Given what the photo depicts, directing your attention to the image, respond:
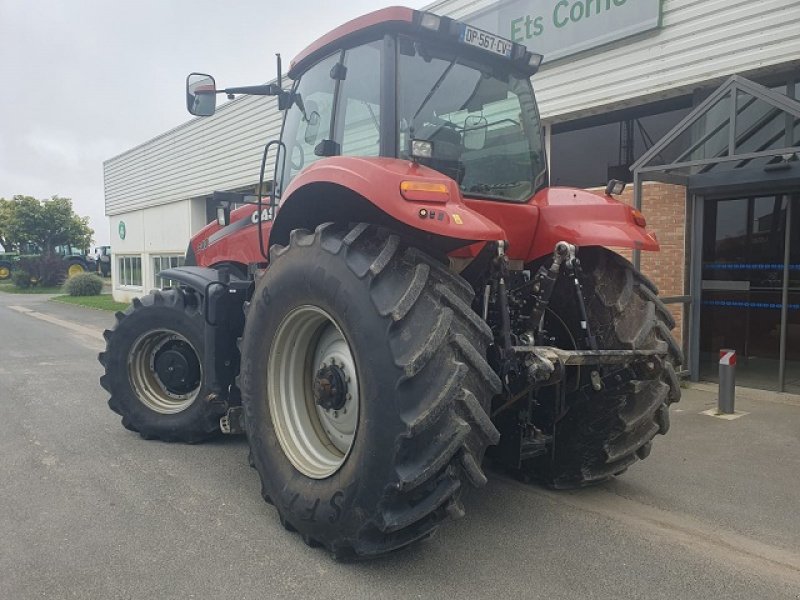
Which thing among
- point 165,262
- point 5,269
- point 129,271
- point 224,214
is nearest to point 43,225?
point 5,269

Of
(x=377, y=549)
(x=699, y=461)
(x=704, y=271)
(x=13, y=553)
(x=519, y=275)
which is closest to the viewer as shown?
(x=377, y=549)

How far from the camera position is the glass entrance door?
784 cm

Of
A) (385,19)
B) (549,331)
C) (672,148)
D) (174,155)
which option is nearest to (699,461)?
(549,331)

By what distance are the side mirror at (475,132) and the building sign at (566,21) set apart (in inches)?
215

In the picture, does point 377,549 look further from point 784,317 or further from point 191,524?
point 784,317

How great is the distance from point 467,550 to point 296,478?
97cm

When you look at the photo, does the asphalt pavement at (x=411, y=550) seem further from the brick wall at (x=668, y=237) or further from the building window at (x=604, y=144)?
the building window at (x=604, y=144)

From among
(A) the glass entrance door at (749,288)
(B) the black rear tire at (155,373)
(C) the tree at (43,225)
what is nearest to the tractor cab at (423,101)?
(B) the black rear tire at (155,373)

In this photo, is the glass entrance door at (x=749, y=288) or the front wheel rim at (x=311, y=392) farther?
the glass entrance door at (x=749, y=288)

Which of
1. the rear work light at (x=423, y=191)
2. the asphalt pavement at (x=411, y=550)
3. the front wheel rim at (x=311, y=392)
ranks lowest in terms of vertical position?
the asphalt pavement at (x=411, y=550)

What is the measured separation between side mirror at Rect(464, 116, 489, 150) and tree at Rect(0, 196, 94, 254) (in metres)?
40.8

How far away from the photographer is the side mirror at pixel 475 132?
3.73 metres

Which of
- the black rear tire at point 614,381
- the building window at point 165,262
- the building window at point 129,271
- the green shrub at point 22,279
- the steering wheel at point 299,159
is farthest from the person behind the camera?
the green shrub at point 22,279

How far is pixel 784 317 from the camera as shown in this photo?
7641 millimetres
